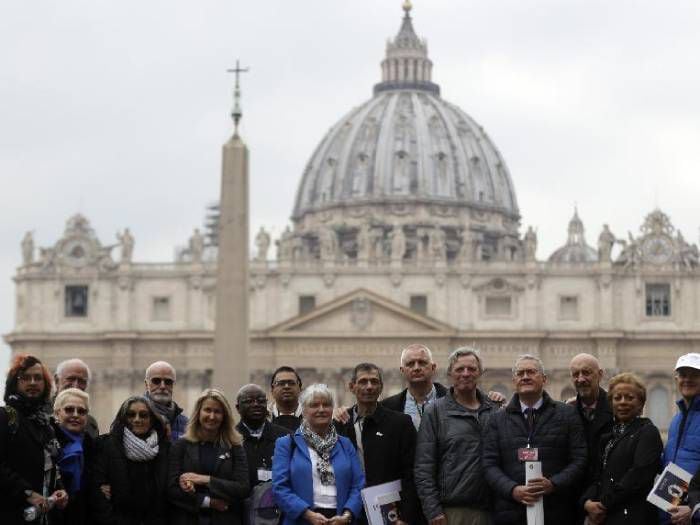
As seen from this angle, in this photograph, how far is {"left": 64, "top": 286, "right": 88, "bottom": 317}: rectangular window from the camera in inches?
3307

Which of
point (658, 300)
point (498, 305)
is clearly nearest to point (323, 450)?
point (498, 305)

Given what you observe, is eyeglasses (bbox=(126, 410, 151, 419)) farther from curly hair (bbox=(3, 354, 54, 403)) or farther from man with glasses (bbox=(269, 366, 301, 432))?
man with glasses (bbox=(269, 366, 301, 432))

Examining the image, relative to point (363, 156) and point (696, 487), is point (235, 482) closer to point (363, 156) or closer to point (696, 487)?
point (696, 487)

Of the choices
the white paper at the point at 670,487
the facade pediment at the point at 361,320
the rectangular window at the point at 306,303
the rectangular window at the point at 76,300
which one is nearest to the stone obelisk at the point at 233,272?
the white paper at the point at 670,487

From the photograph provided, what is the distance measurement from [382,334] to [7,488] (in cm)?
6594

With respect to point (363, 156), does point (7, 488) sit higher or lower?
lower

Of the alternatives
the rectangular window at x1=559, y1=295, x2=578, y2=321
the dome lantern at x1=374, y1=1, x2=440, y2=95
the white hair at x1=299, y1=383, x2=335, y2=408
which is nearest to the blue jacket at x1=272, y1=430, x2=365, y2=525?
the white hair at x1=299, y1=383, x2=335, y2=408

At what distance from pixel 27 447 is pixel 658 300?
68517 mm

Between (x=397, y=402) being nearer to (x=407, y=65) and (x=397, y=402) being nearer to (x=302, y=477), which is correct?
(x=302, y=477)

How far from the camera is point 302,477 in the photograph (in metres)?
15.4

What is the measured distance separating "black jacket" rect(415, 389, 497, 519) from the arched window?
6373 cm

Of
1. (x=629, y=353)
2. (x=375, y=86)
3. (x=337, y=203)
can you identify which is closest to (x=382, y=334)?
(x=629, y=353)

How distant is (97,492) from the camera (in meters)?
15.8

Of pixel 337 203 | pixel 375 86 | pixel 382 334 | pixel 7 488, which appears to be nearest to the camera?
pixel 7 488
